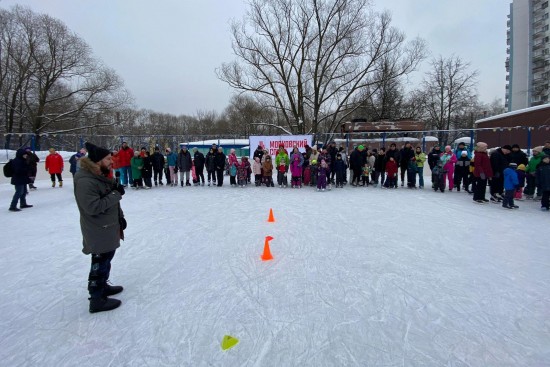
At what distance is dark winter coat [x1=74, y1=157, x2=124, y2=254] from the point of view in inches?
108

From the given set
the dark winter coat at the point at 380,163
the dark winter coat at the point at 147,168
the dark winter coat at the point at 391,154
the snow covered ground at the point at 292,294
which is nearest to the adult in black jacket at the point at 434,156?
the dark winter coat at the point at 391,154

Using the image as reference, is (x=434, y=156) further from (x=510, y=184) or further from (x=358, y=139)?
(x=358, y=139)

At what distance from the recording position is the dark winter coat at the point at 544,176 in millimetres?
7168

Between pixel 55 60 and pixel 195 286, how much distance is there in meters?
34.6

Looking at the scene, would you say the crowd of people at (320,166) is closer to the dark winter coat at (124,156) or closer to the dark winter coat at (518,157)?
the dark winter coat at (124,156)

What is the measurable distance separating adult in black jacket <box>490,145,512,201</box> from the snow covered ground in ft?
6.57

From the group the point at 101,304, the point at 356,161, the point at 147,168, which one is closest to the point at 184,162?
the point at 147,168

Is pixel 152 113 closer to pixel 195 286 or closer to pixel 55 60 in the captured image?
pixel 55 60

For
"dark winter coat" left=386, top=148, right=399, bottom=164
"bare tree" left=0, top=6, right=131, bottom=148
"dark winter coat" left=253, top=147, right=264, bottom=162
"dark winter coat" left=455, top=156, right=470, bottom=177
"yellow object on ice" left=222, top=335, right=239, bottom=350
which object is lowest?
"yellow object on ice" left=222, top=335, right=239, bottom=350

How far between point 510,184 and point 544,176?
737mm

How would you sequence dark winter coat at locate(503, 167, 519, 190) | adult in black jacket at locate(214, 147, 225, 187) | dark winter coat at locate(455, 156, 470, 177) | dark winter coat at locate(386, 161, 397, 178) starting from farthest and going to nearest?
adult in black jacket at locate(214, 147, 225, 187) → dark winter coat at locate(386, 161, 397, 178) → dark winter coat at locate(455, 156, 470, 177) → dark winter coat at locate(503, 167, 519, 190)

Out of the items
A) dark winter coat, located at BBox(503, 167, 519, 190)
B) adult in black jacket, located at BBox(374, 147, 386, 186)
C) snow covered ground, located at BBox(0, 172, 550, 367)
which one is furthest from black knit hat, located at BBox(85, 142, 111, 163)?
adult in black jacket, located at BBox(374, 147, 386, 186)

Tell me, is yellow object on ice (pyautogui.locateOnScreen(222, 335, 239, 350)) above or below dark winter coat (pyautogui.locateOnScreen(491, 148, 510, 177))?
below

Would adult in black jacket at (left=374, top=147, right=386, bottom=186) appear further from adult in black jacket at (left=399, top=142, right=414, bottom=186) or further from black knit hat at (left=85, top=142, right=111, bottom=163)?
black knit hat at (left=85, top=142, right=111, bottom=163)
